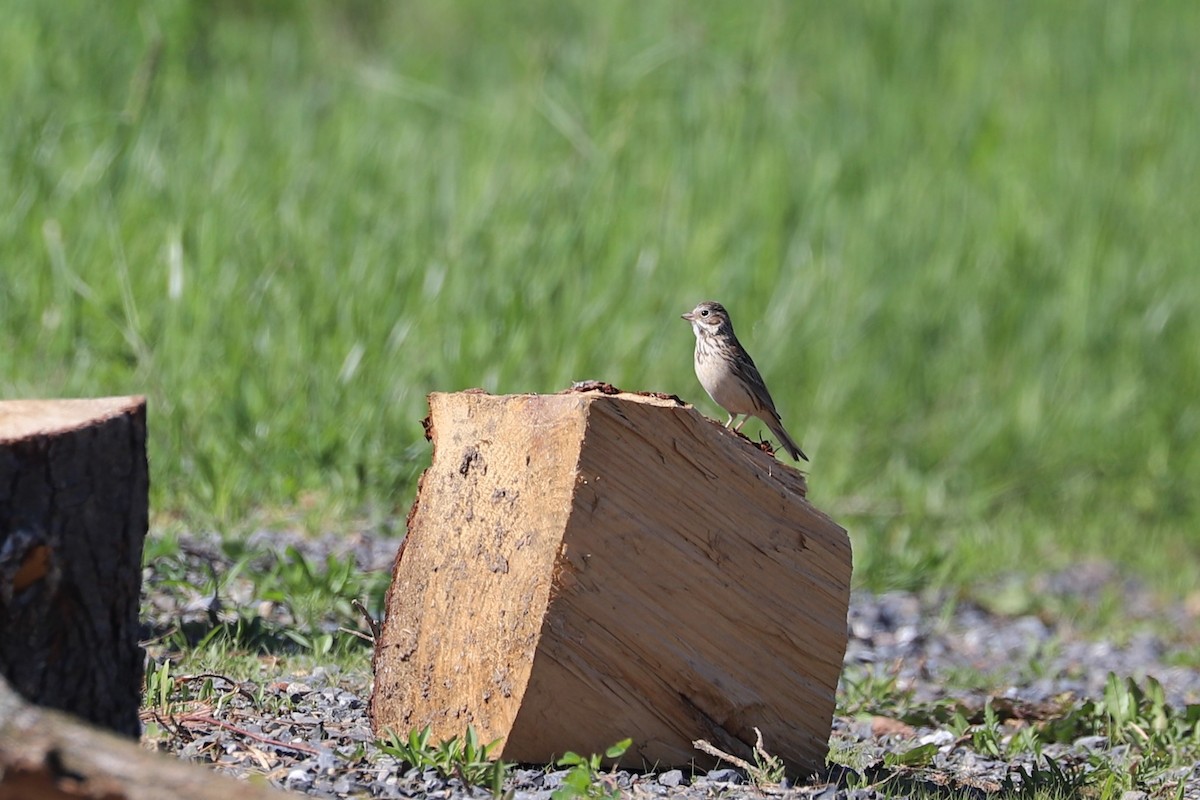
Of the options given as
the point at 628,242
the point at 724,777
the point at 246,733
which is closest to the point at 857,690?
→ the point at 724,777

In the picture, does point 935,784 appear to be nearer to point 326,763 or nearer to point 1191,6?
point 326,763

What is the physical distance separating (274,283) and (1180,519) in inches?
237

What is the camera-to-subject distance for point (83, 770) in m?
2.29

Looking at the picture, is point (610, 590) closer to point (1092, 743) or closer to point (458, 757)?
point (458, 757)

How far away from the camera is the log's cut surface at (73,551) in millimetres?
2791

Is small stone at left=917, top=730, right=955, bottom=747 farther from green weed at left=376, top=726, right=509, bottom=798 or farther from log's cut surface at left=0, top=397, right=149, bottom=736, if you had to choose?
log's cut surface at left=0, top=397, right=149, bottom=736

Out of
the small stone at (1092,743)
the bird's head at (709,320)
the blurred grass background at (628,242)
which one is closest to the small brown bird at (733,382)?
the bird's head at (709,320)

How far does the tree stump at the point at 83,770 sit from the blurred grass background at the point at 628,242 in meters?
4.15

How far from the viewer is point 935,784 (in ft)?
13.3

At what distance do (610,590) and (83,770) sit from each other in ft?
5.17

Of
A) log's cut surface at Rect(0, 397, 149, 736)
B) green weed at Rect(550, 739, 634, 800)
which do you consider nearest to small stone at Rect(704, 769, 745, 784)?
green weed at Rect(550, 739, 634, 800)

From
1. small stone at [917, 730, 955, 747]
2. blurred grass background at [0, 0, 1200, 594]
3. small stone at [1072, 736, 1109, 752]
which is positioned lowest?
small stone at [917, 730, 955, 747]

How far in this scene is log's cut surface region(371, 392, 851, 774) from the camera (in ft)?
11.8

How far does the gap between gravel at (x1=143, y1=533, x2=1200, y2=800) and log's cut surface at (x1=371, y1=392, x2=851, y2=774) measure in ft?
0.44
